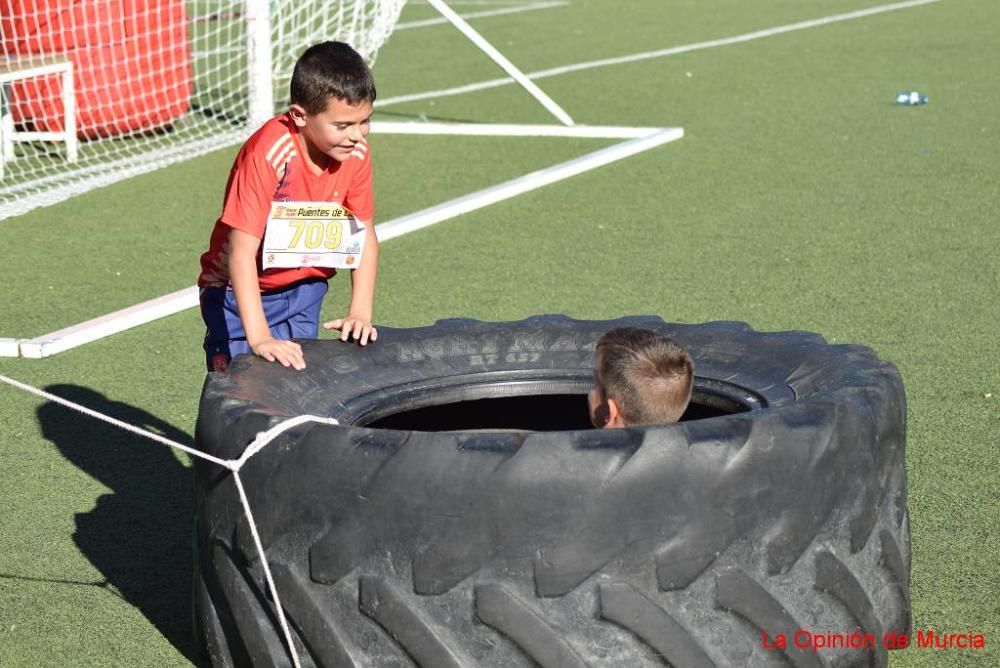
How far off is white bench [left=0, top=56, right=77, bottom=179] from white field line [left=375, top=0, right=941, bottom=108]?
7.10 feet

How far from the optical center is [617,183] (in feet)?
25.4

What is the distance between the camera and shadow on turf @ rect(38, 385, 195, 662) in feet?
11.0

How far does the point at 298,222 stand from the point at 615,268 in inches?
110

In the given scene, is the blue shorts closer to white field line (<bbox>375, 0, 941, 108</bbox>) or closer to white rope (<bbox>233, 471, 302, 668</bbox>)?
white rope (<bbox>233, 471, 302, 668</bbox>)

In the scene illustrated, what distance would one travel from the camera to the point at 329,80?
333cm

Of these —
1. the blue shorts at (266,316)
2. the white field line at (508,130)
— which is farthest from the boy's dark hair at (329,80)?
the white field line at (508,130)

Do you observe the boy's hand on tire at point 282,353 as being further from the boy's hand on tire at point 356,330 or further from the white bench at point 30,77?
the white bench at point 30,77

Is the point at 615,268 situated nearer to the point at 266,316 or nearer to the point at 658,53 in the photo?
the point at 266,316

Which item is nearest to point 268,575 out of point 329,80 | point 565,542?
point 565,542

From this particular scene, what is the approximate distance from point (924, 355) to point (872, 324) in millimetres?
393

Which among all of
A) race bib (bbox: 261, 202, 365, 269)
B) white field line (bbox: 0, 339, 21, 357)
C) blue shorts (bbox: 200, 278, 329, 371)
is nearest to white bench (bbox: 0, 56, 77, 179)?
white field line (bbox: 0, 339, 21, 357)

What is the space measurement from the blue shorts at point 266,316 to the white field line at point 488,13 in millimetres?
10274

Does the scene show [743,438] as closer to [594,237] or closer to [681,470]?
[681,470]

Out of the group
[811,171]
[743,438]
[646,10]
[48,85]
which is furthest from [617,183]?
[646,10]
